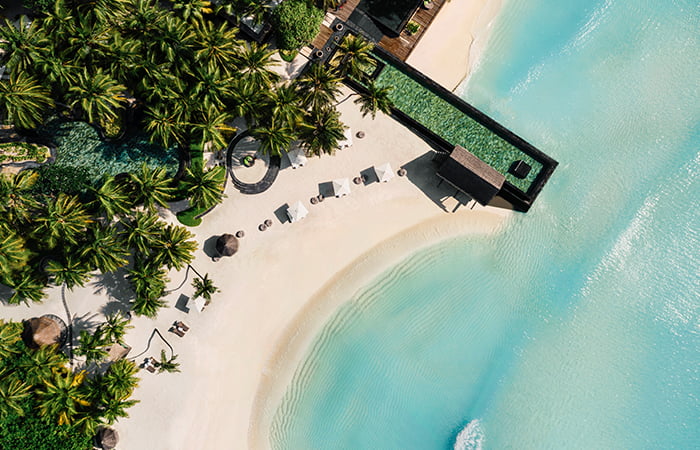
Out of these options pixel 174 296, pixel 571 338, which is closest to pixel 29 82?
pixel 174 296

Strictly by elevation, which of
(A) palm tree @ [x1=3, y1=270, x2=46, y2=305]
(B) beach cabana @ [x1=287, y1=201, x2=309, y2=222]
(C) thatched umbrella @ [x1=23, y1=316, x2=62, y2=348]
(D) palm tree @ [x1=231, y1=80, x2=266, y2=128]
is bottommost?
(C) thatched umbrella @ [x1=23, y1=316, x2=62, y2=348]

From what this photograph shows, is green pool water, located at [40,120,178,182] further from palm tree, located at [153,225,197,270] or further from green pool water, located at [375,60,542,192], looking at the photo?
green pool water, located at [375,60,542,192]

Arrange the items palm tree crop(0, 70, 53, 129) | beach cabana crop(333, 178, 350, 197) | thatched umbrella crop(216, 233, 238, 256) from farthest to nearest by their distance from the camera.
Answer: beach cabana crop(333, 178, 350, 197), thatched umbrella crop(216, 233, 238, 256), palm tree crop(0, 70, 53, 129)

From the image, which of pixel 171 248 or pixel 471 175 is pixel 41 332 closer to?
pixel 171 248

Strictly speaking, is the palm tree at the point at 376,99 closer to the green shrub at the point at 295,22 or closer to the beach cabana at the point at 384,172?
the beach cabana at the point at 384,172

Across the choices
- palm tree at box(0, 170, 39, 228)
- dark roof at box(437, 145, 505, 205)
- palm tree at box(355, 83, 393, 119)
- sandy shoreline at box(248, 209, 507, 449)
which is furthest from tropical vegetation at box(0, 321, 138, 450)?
dark roof at box(437, 145, 505, 205)
